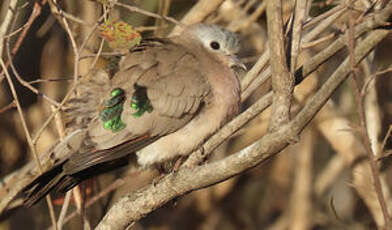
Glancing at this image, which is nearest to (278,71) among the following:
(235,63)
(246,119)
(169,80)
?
(246,119)

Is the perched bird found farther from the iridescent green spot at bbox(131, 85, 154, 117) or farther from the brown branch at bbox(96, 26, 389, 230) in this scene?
the brown branch at bbox(96, 26, 389, 230)

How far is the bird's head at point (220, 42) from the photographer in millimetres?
4188

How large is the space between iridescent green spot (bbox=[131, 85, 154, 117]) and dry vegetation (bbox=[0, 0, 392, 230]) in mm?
336

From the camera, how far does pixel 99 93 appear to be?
377cm

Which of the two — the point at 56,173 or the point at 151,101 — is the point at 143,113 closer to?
the point at 151,101

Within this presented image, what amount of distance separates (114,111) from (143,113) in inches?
6.3

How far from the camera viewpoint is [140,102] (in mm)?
3664

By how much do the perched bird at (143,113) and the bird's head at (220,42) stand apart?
0.74ft

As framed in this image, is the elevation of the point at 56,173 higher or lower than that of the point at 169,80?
lower

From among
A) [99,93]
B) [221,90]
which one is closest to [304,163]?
[221,90]

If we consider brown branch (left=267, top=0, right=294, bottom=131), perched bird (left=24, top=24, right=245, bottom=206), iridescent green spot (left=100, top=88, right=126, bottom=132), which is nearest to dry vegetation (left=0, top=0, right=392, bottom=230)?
brown branch (left=267, top=0, right=294, bottom=131)

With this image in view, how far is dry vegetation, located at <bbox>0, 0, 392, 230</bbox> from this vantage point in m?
2.82

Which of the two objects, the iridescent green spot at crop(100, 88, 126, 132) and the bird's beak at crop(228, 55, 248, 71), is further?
the bird's beak at crop(228, 55, 248, 71)

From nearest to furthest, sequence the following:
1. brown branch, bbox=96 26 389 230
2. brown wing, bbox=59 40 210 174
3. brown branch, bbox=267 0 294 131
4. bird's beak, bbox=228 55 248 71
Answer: brown branch, bbox=96 26 389 230, brown branch, bbox=267 0 294 131, brown wing, bbox=59 40 210 174, bird's beak, bbox=228 55 248 71
